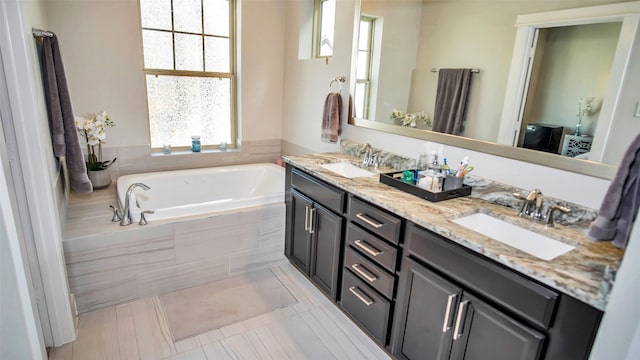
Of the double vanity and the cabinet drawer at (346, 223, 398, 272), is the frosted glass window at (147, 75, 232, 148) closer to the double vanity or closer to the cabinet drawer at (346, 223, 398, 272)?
the double vanity

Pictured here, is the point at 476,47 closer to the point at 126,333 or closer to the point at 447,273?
the point at 447,273

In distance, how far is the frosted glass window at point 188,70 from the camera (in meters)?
3.26

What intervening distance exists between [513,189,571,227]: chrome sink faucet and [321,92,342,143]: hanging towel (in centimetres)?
153

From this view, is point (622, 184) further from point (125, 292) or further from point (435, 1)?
point (125, 292)

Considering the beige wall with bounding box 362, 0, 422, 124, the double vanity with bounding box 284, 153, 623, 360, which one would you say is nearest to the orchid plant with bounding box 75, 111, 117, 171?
the double vanity with bounding box 284, 153, 623, 360

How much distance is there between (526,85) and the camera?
170cm

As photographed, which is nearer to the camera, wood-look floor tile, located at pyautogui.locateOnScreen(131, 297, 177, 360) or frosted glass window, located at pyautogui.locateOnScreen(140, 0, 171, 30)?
wood-look floor tile, located at pyautogui.locateOnScreen(131, 297, 177, 360)

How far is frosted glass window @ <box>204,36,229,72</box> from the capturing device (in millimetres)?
3529

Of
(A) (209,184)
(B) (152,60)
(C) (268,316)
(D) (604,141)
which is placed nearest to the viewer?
(D) (604,141)

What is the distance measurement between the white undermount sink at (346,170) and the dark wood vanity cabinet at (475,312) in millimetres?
789

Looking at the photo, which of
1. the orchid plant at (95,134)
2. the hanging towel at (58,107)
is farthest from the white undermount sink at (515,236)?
the orchid plant at (95,134)

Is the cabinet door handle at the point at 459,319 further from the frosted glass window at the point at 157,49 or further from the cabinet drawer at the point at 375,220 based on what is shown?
the frosted glass window at the point at 157,49

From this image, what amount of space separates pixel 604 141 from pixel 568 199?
0.28 meters

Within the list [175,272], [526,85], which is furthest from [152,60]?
[526,85]
